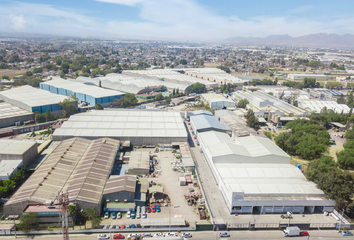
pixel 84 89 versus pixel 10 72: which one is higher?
pixel 84 89

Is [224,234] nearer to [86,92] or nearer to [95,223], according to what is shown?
[95,223]

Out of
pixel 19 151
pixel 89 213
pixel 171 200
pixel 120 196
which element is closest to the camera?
pixel 89 213

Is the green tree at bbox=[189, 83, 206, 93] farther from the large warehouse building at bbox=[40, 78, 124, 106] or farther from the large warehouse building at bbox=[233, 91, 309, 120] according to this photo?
the large warehouse building at bbox=[40, 78, 124, 106]

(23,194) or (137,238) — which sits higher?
(23,194)

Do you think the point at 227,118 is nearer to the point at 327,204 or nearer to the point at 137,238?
the point at 327,204

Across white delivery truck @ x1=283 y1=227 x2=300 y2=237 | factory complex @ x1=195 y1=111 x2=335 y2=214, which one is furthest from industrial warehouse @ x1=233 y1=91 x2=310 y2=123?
white delivery truck @ x1=283 y1=227 x2=300 y2=237

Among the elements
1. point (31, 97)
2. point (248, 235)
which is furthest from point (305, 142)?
point (31, 97)

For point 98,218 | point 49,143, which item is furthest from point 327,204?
point 49,143
